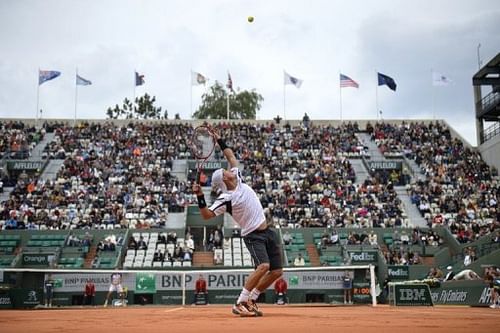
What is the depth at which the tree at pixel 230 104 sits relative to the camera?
82.1m

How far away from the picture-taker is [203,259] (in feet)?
115

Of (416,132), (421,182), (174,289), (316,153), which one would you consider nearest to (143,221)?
(174,289)

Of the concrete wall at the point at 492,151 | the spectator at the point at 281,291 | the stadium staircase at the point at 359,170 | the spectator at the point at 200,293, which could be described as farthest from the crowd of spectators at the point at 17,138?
the concrete wall at the point at 492,151

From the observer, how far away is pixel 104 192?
42031 millimetres

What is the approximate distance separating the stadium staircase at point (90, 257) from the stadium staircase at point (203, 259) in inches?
226

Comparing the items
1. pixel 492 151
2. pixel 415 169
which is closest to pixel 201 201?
pixel 415 169

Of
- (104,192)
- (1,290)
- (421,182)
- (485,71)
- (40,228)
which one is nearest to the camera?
(1,290)

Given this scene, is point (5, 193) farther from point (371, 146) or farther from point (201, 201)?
point (201, 201)

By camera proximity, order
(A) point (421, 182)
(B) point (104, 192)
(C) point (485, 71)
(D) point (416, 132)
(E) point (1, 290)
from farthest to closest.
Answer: (D) point (416, 132) → (C) point (485, 71) → (A) point (421, 182) → (B) point (104, 192) → (E) point (1, 290)

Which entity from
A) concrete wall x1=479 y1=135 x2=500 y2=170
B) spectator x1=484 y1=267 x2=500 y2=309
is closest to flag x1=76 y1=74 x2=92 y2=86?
concrete wall x1=479 y1=135 x2=500 y2=170

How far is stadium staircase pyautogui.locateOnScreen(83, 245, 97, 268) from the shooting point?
34416 millimetres

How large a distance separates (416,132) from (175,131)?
67.3 feet

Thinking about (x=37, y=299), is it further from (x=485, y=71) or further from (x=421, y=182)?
(x=485, y=71)

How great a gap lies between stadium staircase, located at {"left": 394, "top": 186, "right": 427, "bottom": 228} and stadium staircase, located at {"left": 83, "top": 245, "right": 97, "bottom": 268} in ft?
65.8
